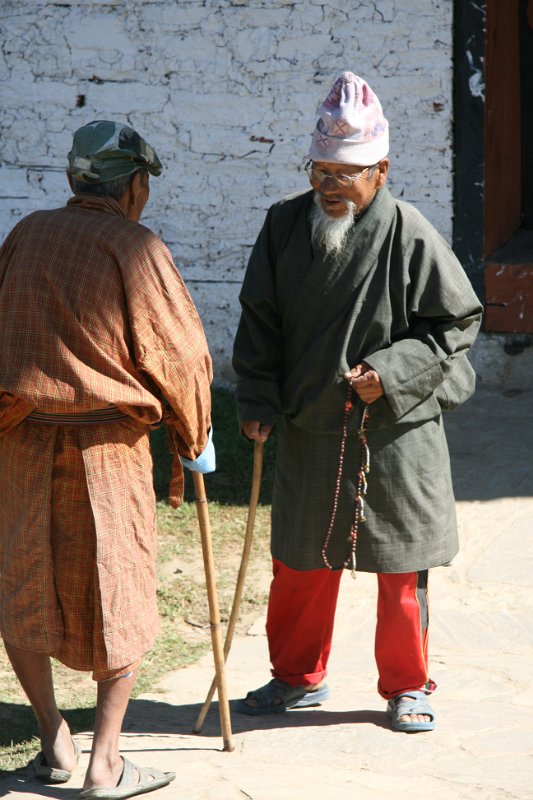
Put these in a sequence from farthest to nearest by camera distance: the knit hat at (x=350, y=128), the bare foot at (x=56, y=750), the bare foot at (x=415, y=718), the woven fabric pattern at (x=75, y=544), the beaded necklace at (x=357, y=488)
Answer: the bare foot at (x=415, y=718), the beaded necklace at (x=357, y=488), the knit hat at (x=350, y=128), the bare foot at (x=56, y=750), the woven fabric pattern at (x=75, y=544)

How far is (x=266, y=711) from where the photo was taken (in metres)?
3.69

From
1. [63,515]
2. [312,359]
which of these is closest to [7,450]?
[63,515]

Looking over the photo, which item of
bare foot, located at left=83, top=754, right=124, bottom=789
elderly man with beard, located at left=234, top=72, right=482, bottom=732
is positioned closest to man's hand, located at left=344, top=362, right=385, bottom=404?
elderly man with beard, located at left=234, top=72, right=482, bottom=732

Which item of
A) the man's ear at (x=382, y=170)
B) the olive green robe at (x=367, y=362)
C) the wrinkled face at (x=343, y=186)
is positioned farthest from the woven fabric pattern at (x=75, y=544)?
the man's ear at (x=382, y=170)

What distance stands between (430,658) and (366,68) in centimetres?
349

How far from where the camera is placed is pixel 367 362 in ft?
10.9

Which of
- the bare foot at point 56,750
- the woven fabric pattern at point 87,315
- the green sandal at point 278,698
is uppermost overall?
the woven fabric pattern at point 87,315

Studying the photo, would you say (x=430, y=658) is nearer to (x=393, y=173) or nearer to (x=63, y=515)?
(x=63, y=515)

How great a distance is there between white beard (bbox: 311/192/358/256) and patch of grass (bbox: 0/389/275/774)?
67.1 inches

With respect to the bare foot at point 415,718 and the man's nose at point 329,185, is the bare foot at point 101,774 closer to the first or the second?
the bare foot at point 415,718

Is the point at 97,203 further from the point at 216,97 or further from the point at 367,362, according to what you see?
the point at 216,97

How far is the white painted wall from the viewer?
245 inches

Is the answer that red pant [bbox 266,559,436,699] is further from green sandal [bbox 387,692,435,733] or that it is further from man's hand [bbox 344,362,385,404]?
man's hand [bbox 344,362,385,404]

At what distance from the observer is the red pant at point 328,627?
3516mm
